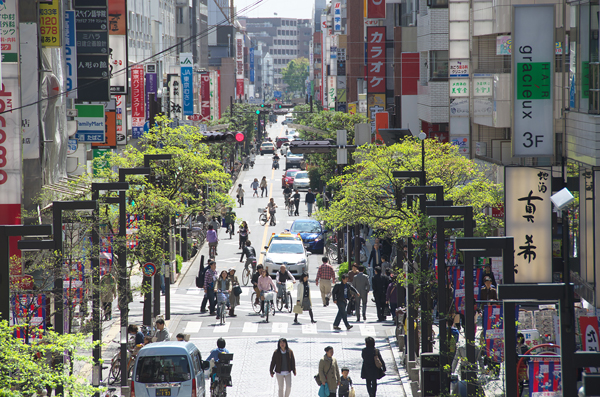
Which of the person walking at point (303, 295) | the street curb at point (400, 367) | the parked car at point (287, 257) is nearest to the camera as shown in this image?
the street curb at point (400, 367)

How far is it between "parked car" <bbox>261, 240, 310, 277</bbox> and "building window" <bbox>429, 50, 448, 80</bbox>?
1146 centimetres

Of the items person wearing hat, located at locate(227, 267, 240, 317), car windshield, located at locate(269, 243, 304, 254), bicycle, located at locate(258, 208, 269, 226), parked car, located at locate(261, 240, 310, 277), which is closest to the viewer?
person wearing hat, located at locate(227, 267, 240, 317)

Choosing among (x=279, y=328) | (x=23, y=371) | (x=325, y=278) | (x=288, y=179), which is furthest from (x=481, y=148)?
(x=288, y=179)

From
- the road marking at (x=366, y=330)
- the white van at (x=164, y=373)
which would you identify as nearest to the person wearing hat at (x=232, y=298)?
the road marking at (x=366, y=330)

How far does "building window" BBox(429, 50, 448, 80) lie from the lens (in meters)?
39.9

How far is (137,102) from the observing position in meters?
45.8

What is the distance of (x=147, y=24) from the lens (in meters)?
66.9

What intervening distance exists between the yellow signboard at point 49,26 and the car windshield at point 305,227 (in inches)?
748

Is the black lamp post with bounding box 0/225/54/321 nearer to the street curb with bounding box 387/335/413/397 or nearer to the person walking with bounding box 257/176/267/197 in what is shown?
the street curb with bounding box 387/335/413/397

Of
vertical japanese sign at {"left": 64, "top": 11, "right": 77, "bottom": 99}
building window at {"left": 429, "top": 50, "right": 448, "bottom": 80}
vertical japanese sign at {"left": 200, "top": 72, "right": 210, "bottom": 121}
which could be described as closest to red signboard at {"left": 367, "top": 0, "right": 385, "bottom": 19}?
building window at {"left": 429, "top": 50, "right": 448, "bottom": 80}

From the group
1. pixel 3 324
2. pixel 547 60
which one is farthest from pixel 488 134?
pixel 3 324

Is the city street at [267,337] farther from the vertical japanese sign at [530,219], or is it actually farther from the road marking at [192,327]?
the vertical japanese sign at [530,219]

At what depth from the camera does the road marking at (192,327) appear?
24.5 m

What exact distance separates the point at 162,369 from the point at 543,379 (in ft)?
25.6
